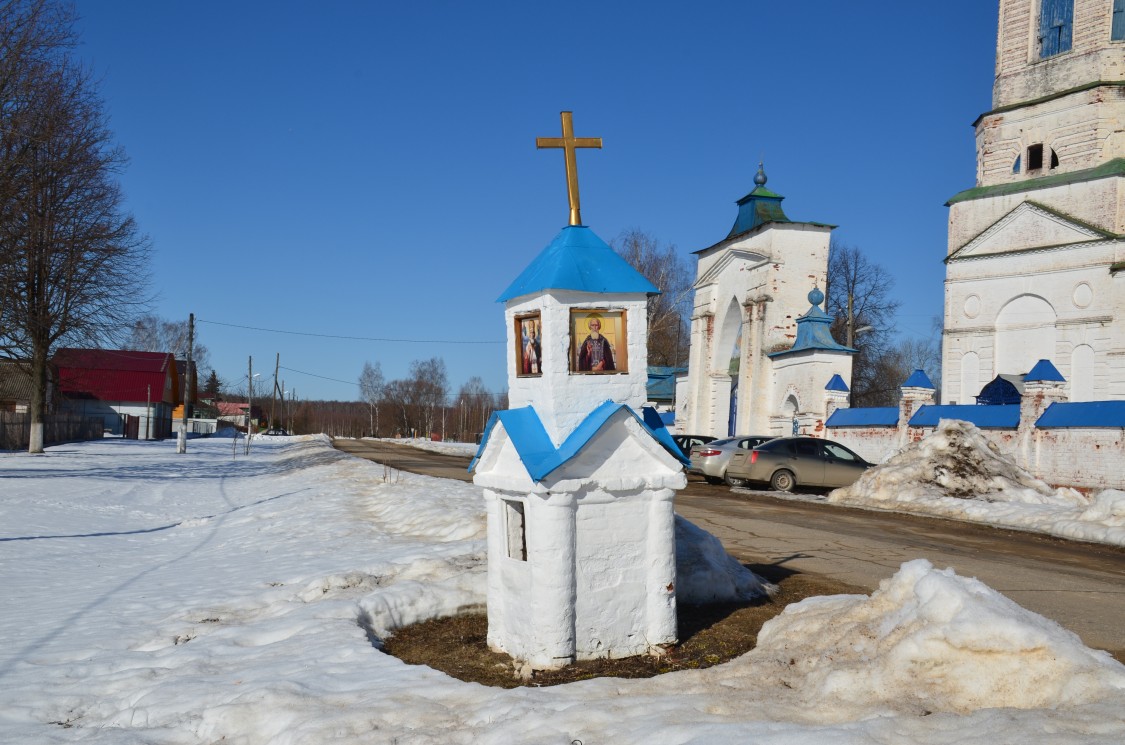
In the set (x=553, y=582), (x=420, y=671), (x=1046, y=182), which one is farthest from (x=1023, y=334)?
(x=420, y=671)

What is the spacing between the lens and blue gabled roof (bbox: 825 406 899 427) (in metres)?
23.0

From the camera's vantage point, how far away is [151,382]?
55.9 meters

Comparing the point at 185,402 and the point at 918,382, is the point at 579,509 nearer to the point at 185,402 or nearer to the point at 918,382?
the point at 918,382

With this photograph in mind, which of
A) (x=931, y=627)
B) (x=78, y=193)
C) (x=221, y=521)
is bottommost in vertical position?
(x=221, y=521)

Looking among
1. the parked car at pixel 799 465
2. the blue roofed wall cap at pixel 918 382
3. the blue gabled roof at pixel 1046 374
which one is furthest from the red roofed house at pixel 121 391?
the blue gabled roof at pixel 1046 374

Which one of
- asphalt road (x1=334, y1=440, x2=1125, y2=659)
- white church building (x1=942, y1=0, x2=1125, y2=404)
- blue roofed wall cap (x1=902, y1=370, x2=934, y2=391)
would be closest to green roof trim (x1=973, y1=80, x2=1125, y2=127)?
white church building (x1=942, y1=0, x2=1125, y2=404)

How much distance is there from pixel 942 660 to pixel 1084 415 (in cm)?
1586

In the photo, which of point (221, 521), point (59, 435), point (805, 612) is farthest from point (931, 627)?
point (59, 435)

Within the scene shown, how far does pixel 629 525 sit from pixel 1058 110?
24.7 meters

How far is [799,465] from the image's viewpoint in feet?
67.3

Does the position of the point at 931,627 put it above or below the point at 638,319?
below

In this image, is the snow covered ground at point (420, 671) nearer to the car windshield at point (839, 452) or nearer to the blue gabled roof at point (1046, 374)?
the car windshield at point (839, 452)

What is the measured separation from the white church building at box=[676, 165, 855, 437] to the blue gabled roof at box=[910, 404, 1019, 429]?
4.39 m

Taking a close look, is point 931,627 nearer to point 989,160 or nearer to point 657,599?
point 657,599
